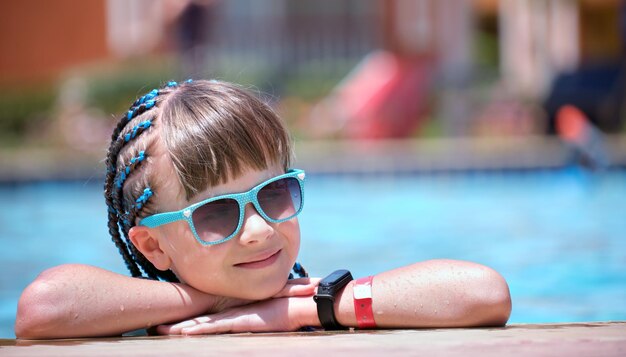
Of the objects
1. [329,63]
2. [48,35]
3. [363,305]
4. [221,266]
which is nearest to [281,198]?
[221,266]

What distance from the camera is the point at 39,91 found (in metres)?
17.7

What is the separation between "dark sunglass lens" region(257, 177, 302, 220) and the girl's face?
0.08 ft

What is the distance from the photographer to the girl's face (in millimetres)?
2146

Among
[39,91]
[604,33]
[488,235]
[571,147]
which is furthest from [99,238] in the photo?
[604,33]

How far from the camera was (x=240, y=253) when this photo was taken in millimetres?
2154

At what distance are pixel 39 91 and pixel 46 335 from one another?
16316mm

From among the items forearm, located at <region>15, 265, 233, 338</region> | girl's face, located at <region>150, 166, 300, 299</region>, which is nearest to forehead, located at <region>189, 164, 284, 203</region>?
girl's face, located at <region>150, 166, 300, 299</region>

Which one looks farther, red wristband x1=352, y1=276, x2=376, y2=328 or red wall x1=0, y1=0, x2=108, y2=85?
red wall x1=0, y1=0, x2=108, y2=85

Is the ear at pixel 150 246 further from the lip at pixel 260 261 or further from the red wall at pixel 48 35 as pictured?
the red wall at pixel 48 35

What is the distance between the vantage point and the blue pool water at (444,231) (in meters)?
4.82

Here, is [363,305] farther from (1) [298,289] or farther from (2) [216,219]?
(2) [216,219]

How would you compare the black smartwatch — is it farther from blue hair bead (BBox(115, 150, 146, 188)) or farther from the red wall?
the red wall

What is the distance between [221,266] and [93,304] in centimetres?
30

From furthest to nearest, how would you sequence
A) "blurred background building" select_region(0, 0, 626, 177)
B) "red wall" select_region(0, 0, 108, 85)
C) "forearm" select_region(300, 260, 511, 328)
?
"blurred background building" select_region(0, 0, 626, 177) < "red wall" select_region(0, 0, 108, 85) < "forearm" select_region(300, 260, 511, 328)
